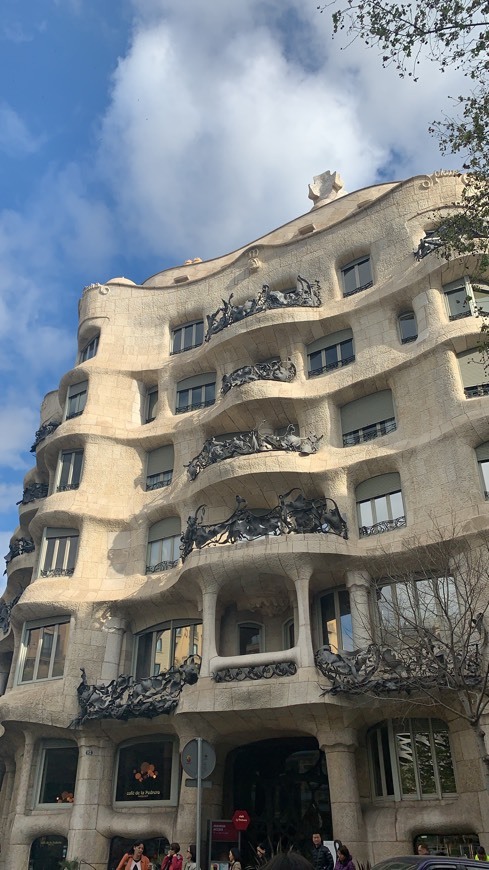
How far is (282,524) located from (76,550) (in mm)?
7697

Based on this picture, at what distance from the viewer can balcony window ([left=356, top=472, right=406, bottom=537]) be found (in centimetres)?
1864

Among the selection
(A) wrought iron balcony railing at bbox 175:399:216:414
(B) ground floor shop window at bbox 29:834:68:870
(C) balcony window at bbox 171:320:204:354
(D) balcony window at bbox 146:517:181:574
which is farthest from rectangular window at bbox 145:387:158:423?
(B) ground floor shop window at bbox 29:834:68:870

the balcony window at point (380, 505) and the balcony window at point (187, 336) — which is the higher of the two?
the balcony window at point (187, 336)

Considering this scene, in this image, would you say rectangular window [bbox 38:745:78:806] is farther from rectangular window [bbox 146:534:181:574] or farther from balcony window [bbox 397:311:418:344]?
balcony window [bbox 397:311:418:344]

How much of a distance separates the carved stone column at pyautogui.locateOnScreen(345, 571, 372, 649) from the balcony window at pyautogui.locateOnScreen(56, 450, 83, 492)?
10.1 meters

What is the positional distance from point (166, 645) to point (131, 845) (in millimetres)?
5201

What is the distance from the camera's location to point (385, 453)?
19172 mm

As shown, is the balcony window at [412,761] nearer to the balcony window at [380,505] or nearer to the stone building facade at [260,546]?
the stone building facade at [260,546]

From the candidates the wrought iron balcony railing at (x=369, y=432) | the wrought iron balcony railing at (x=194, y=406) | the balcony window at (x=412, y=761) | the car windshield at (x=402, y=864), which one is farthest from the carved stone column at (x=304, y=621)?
the wrought iron balcony railing at (x=194, y=406)

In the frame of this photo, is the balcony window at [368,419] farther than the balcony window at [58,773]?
Yes

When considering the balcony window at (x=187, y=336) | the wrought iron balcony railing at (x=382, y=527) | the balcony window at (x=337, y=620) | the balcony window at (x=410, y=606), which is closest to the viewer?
the balcony window at (x=410, y=606)

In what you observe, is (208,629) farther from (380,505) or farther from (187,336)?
(187,336)

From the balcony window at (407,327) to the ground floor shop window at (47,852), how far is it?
17.0 m

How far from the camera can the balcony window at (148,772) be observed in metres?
19.1
